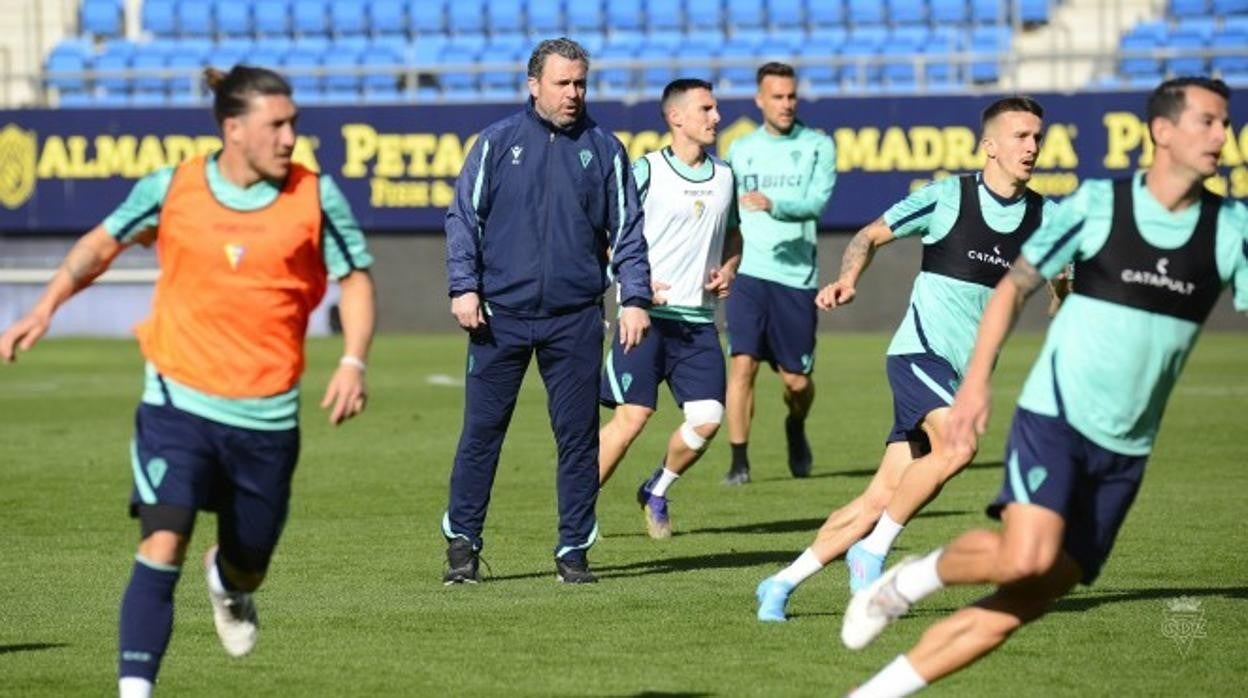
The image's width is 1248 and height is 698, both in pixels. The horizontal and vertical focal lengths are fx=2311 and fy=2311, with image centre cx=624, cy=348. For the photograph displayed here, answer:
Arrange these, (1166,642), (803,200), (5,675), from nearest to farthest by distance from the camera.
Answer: (5,675) → (1166,642) → (803,200)

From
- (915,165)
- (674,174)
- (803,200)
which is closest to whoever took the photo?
(674,174)

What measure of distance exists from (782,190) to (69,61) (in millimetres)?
20077

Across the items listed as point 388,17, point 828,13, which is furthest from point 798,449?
point 388,17

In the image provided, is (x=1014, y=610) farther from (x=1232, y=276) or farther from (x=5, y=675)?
(x=5, y=675)

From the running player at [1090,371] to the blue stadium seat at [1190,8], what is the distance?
2541cm

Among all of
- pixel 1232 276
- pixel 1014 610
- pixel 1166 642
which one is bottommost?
pixel 1166 642

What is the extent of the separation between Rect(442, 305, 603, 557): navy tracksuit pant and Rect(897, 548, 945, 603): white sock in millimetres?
3783

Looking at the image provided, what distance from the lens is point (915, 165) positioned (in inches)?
1152

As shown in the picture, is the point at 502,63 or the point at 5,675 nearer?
the point at 5,675

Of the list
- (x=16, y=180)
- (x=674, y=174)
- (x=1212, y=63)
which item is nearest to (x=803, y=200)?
(x=674, y=174)

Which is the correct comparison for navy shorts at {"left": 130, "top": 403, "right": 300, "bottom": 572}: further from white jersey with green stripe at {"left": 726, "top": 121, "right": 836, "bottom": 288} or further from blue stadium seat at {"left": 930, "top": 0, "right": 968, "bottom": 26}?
blue stadium seat at {"left": 930, "top": 0, "right": 968, "bottom": 26}

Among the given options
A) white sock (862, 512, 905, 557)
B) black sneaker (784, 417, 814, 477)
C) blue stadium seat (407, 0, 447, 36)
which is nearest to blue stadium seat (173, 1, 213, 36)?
blue stadium seat (407, 0, 447, 36)

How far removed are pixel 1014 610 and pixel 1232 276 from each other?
1.28 meters

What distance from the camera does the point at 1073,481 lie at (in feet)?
23.1
